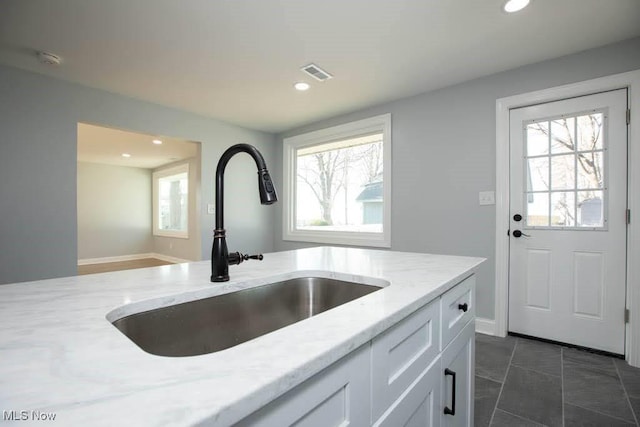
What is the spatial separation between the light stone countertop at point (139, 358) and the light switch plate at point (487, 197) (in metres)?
2.15

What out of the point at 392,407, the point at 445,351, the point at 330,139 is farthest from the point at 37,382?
the point at 330,139

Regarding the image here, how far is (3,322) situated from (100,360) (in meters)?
0.33

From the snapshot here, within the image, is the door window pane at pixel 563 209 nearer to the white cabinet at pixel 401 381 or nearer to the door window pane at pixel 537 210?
the door window pane at pixel 537 210

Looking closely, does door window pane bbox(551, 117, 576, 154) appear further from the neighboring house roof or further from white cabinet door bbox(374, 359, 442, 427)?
white cabinet door bbox(374, 359, 442, 427)

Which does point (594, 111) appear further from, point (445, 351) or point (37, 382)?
point (37, 382)

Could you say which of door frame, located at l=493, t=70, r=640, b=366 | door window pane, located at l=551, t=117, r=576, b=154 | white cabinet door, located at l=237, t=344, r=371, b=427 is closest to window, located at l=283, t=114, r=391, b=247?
door frame, located at l=493, t=70, r=640, b=366

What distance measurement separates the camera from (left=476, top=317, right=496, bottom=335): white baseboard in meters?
2.63

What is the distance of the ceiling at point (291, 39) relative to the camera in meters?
1.84

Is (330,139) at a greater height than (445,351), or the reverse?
(330,139)

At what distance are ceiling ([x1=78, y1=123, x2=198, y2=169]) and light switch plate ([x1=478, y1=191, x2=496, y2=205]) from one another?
12.0 ft

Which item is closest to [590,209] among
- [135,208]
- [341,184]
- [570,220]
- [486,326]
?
[570,220]

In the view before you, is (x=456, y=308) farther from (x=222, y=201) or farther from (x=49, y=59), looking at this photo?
(x=49, y=59)

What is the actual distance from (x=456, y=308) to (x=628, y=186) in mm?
2103

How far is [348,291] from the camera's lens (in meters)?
1.06
